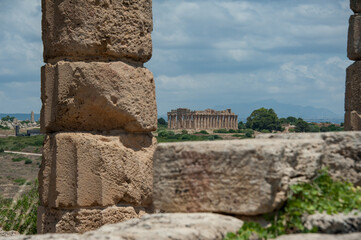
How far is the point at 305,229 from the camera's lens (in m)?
3.64

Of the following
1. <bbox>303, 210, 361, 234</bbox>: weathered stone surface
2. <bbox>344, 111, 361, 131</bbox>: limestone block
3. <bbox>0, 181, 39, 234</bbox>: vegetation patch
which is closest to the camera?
<bbox>303, 210, 361, 234</bbox>: weathered stone surface

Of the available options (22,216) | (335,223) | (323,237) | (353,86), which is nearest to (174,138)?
(353,86)

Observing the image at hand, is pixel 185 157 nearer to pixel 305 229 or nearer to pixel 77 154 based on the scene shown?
pixel 305 229

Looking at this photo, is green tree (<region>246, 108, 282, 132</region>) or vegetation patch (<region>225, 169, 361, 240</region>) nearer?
vegetation patch (<region>225, 169, 361, 240</region>)

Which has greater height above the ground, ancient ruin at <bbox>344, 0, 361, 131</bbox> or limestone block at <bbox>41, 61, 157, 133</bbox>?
ancient ruin at <bbox>344, 0, 361, 131</bbox>

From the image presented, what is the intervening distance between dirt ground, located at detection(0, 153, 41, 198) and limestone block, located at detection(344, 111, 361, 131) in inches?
461

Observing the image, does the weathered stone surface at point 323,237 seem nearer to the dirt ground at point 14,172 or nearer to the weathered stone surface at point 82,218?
the weathered stone surface at point 82,218

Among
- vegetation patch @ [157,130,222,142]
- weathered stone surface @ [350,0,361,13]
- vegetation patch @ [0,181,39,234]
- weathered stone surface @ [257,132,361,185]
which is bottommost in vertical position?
vegetation patch @ [0,181,39,234]

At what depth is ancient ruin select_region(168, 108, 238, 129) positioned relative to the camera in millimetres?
81438

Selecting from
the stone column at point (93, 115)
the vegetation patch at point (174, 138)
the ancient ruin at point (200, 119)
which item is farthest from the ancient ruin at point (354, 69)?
the ancient ruin at point (200, 119)

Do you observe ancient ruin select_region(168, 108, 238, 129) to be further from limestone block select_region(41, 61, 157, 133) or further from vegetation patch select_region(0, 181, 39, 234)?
limestone block select_region(41, 61, 157, 133)

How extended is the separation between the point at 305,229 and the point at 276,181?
0.35 metres

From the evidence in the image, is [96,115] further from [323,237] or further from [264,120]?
[264,120]

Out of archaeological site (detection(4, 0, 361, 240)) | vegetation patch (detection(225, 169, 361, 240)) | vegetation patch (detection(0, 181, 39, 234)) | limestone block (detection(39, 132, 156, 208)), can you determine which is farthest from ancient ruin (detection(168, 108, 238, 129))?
vegetation patch (detection(225, 169, 361, 240))
